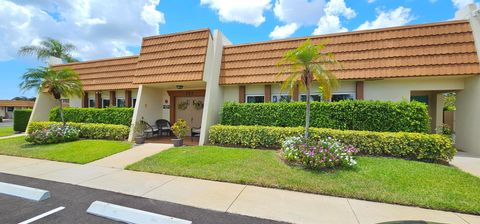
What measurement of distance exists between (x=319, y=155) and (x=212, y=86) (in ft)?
18.9

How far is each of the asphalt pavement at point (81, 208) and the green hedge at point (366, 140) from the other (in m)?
4.96

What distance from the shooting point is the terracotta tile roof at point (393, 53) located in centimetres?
796

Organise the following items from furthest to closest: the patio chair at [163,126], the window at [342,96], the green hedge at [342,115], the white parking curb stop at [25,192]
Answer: the patio chair at [163,126], the window at [342,96], the green hedge at [342,115], the white parking curb stop at [25,192]

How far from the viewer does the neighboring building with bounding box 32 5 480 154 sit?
811 centimetres

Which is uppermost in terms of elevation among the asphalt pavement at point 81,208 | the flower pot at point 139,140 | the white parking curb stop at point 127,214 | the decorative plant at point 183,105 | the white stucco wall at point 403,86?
the white stucco wall at point 403,86

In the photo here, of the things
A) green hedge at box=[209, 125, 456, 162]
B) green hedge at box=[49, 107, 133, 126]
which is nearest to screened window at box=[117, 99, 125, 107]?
green hedge at box=[49, 107, 133, 126]

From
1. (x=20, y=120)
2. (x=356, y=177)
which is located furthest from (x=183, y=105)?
(x=20, y=120)

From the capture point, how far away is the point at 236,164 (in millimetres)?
6551

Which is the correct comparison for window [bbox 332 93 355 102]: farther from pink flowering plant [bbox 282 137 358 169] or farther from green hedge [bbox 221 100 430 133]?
pink flowering plant [bbox 282 137 358 169]

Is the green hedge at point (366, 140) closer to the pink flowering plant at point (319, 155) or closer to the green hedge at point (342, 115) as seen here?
the green hedge at point (342, 115)

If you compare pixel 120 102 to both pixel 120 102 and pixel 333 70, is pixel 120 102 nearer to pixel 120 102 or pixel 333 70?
pixel 120 102

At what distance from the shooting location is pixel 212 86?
393 inches

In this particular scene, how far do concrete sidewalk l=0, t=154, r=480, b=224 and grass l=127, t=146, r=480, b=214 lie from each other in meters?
0.23

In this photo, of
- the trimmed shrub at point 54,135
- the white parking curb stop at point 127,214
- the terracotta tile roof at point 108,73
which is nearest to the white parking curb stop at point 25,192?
the white parking curb stop at point 127,214
